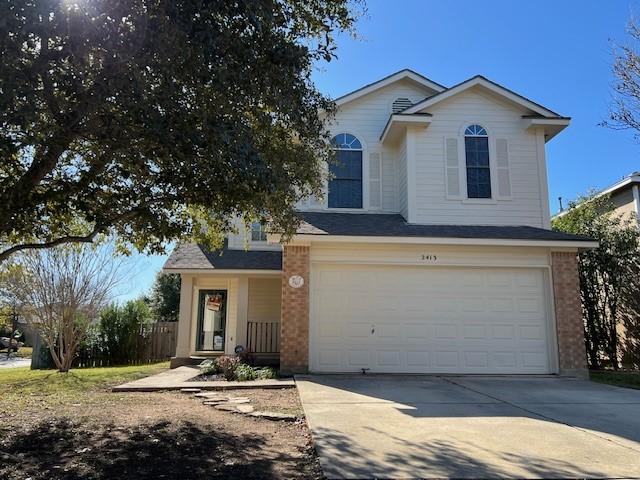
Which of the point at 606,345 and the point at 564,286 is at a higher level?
the point at 564,286

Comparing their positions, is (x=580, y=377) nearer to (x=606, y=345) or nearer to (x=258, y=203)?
(x=606, y=345)

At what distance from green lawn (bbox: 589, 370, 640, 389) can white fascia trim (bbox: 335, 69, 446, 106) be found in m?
8.85

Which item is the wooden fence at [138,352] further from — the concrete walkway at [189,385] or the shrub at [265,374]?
the shrub at [265,374]

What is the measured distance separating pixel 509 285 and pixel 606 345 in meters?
4.89

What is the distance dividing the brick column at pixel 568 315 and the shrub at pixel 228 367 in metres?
7.63

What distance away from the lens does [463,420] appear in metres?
6.70

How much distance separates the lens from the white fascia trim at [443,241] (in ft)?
37.6

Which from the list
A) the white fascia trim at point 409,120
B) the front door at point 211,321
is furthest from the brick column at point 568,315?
the front door at point 211,321

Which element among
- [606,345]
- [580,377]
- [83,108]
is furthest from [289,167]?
[606,345]

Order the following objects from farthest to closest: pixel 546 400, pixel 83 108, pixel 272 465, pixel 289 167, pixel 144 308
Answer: pixel 144 308, pixel 546 400, pixel 289 167, pixel 83 108, pixel 272 465

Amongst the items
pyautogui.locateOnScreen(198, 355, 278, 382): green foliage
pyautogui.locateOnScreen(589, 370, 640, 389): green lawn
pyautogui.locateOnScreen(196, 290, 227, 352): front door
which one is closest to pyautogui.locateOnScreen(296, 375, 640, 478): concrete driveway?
pyautogui.locateOnScreen(589, 370, 640, 389): green lawn

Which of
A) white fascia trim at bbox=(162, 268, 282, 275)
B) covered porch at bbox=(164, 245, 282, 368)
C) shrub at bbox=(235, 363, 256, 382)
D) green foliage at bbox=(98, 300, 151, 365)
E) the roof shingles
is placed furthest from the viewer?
green foliage at bbox=(98, 300, 151, 365)

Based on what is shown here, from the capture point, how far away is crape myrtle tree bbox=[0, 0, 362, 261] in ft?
16.5

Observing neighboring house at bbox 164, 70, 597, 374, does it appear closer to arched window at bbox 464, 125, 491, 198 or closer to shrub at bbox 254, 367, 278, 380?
arched window at bbox 464, 125, 491, 198
